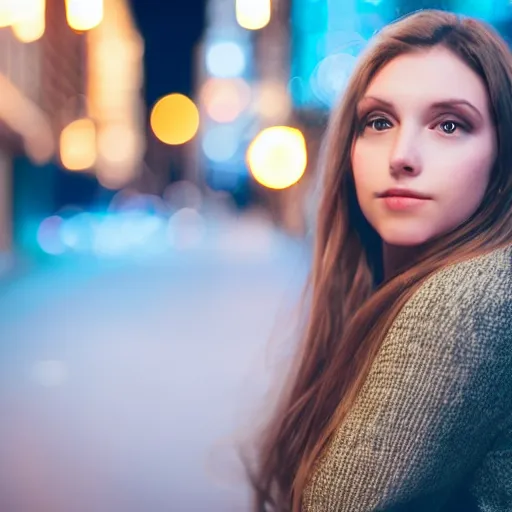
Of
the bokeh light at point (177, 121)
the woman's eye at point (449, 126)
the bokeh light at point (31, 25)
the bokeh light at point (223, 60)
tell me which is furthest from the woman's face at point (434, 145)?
the bokeh light at point (177, 121)

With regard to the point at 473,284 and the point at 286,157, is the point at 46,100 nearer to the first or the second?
the point at 286,157

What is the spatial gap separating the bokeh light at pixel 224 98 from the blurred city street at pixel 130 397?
321 feet

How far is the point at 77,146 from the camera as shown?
1999 inches

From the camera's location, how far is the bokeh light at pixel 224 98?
111 m

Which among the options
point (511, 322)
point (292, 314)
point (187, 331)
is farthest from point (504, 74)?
point (187, 331)

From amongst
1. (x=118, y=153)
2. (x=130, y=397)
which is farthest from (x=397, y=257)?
(x=118, y=153)

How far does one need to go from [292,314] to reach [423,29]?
875 mm

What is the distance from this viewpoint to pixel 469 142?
5.23 feet

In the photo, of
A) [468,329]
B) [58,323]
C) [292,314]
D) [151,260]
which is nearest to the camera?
[468,329]

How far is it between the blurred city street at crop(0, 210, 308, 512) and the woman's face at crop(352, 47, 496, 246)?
0.65 metres

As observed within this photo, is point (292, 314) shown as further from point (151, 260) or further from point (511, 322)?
point (151, 260)

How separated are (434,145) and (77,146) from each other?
50.7m

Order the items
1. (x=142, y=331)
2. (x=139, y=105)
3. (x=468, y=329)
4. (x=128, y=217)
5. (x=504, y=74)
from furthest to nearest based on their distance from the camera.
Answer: (x=139, y=105), (x=128, y=217), (x=142, y=331), (x=504, y=74), (x=468, y=329)

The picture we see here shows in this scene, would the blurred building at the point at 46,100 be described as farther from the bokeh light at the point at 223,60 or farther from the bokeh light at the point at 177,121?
the bokeh light at the point at 177,121
